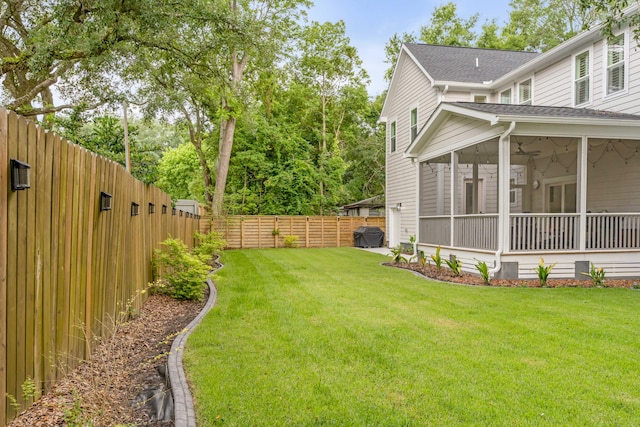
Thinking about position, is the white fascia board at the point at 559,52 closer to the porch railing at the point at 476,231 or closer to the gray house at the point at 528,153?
the gray house at the point at 528,153

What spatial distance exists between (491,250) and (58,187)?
26.3 ft

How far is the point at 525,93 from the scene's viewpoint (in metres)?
13.4

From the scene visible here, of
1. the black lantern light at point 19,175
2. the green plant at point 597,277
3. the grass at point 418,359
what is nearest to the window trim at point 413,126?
the green plant at point 597,277

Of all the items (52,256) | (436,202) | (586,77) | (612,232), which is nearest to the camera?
(52,256)

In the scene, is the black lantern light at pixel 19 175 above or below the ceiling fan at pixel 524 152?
below

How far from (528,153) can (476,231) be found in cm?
359

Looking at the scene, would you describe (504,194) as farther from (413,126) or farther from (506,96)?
(413,126)

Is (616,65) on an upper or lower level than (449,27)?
lower

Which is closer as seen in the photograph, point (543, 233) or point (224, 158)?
point (543, 233)

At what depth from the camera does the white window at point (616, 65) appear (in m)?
9.95

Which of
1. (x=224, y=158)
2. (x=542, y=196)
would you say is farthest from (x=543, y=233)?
(x=224, y=158)

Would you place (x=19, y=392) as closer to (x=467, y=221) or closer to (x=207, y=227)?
(x=467, y=221)

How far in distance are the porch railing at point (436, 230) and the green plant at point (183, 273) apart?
648 centimetres

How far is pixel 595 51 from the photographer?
34.8 ft
